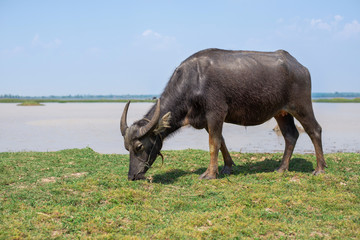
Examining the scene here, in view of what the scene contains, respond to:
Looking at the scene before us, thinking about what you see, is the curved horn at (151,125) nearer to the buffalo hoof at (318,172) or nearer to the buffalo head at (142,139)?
the buffalo head at (142,139)

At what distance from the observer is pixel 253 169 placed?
8375 millimetres

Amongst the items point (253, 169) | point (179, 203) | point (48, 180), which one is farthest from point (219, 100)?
point (48, 180)

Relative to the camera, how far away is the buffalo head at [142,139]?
22.4ft

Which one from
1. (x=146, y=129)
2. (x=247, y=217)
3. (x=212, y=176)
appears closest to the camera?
(x=247, y=217)

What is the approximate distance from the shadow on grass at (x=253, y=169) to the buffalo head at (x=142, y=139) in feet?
1.68

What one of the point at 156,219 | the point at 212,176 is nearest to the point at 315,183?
the point at 212,176

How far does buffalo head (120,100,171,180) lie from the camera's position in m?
6.83

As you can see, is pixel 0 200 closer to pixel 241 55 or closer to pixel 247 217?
pixel 247 217

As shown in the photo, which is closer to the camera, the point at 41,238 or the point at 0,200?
the point at 41,238

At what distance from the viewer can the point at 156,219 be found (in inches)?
198

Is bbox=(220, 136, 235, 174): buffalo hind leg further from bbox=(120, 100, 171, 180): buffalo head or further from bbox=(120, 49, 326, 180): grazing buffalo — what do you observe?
bbox=(120, 100, 171, 180): buffalo head

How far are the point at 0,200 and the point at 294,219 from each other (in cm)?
458

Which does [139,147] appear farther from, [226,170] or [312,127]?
[312,127]

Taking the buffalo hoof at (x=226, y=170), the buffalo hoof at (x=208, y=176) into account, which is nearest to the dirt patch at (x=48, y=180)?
the buffalo hoof at (x=208, y=176)
